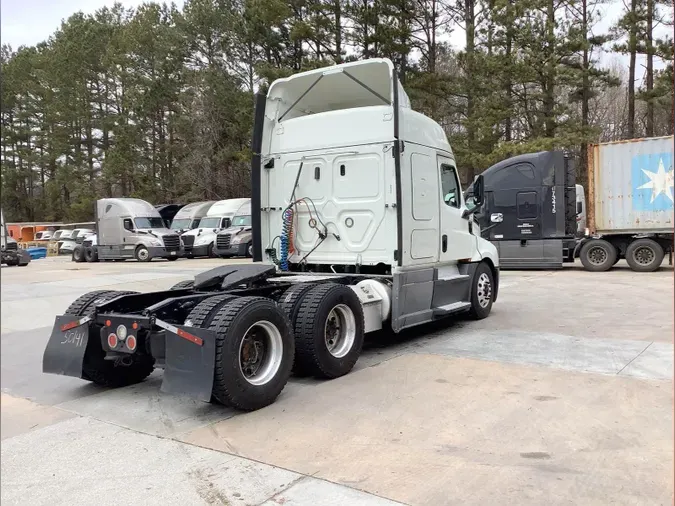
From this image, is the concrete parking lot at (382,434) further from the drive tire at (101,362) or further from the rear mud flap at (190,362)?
the rear mud flap at (190,362)

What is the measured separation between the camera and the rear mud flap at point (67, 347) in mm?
5379

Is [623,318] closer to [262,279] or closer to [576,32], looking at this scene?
[262,279]

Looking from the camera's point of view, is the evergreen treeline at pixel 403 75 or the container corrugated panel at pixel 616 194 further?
the evergreen treeline at pixel 403 75

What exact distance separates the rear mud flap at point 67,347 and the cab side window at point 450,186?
4785 millimetres

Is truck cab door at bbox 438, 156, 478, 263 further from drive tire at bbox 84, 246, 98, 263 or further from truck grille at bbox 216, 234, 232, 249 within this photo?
drive tire at bbox 84, 246, 98, 263

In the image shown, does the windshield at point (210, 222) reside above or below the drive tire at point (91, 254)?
above

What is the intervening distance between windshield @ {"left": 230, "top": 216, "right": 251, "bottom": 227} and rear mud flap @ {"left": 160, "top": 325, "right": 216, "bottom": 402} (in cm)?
2228

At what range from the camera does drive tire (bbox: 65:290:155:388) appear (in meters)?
5.48

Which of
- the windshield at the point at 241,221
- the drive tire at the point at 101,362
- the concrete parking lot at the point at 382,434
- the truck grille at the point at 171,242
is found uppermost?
the windshield at the point at 241,221

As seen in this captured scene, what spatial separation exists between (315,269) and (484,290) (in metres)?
2.83

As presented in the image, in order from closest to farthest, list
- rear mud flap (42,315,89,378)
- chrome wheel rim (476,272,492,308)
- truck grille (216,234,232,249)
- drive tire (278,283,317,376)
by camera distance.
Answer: rear mud flap (42,315,89,378), drive tire (278,283,317,376), chrome wheel rim (476,272,492,308), truck grille (216,234,232,249)

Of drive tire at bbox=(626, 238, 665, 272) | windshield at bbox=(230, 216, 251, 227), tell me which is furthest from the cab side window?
windshield at bbox=(230, 216, 251, 227)

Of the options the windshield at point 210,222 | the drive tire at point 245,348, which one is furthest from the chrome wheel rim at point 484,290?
the windshield at point 210,222

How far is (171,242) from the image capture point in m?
27.1
